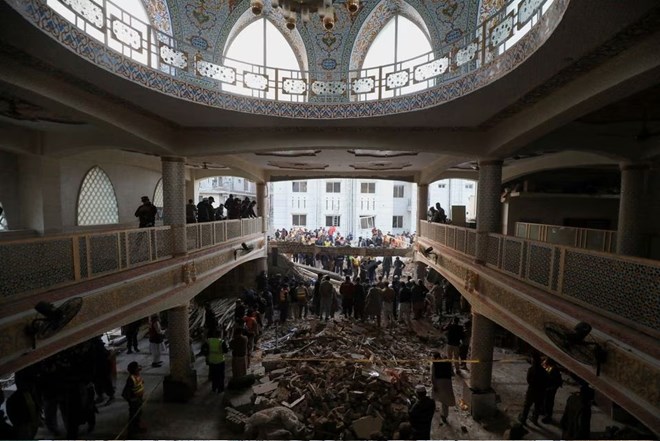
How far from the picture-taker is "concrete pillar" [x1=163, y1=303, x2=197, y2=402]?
7.92 meters

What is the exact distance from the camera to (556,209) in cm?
1478

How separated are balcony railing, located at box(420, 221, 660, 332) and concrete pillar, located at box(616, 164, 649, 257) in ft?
14.2

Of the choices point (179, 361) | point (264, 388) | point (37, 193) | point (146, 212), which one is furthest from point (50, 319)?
point (37, 193)

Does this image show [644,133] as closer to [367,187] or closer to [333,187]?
[367,187]

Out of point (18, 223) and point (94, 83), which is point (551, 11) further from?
point (18, 223)

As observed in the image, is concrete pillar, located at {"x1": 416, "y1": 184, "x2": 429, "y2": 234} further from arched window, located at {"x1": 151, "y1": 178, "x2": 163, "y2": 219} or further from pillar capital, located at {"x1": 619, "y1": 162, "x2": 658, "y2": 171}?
arched window, located at {"x1": 151, "y1": 178, "x2": 163, "y2": 219}

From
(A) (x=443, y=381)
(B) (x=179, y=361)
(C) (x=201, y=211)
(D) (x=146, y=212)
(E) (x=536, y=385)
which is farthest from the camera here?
(C) (x=201, y=211)

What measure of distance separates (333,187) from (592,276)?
27.3 meters

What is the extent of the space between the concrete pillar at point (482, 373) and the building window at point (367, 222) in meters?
23.2

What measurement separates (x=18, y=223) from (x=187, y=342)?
233 inches

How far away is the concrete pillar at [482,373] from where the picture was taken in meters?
7.48

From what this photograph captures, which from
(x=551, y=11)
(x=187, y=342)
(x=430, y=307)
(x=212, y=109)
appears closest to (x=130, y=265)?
(x=187, y=342)

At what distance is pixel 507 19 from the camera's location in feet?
17.1

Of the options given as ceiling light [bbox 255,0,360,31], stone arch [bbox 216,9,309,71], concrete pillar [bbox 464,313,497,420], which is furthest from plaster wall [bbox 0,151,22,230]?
concrete pillar [bbox 464,313,497,420]
